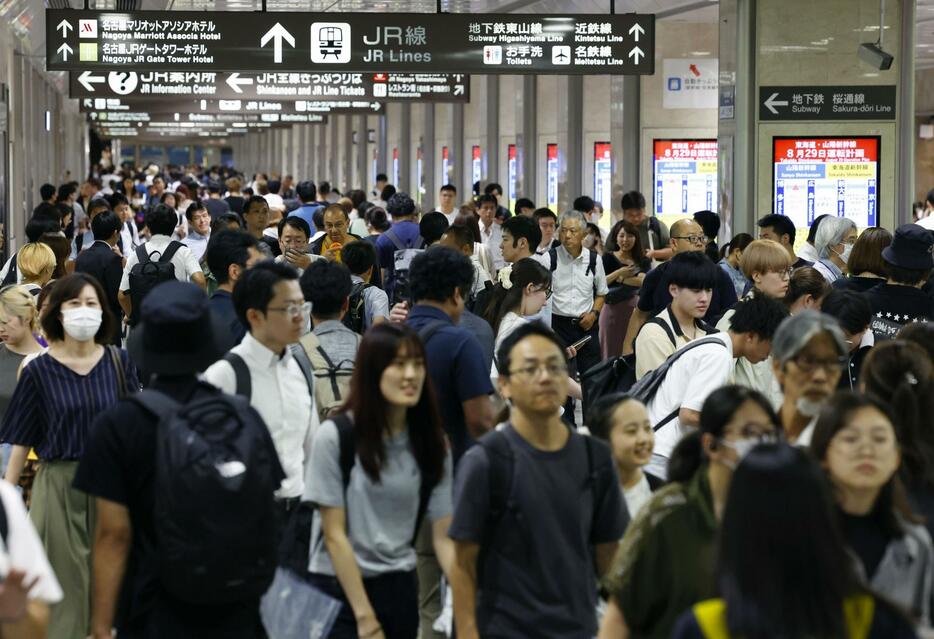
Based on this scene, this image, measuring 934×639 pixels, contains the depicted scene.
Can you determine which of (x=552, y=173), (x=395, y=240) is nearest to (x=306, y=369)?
(x=395, y=240)

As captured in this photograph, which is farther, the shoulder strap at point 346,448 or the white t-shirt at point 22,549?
the shoulder strap at point 346,448

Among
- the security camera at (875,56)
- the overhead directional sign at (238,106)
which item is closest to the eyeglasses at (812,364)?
the security camera at (875,56)

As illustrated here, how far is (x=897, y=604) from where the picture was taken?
9.30 ft

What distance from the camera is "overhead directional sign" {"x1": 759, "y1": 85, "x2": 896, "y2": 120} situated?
1342cm

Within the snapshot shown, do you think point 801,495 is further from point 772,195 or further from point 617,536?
point 772,195

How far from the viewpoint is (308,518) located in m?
4.75

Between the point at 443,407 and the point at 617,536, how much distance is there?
1.38 metres

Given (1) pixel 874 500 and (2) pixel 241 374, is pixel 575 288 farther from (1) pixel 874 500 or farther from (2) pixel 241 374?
(1) pixel 874 500

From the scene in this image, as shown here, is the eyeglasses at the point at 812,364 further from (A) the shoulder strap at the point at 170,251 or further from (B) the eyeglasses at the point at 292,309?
(A) the shoulder strap at the point at 170,251

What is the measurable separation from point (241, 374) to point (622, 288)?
21.7 feet

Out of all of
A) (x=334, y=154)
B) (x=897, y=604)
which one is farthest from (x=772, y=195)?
(x=334, y=154)

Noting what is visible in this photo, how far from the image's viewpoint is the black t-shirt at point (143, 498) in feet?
13.4

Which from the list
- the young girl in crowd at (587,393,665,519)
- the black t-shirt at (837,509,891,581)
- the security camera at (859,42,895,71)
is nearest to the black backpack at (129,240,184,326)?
the young girl in crowd at (587,393,665,519)

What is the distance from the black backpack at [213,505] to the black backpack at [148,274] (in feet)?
18.8
